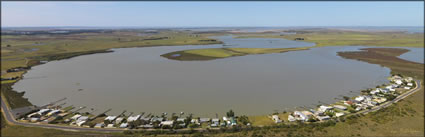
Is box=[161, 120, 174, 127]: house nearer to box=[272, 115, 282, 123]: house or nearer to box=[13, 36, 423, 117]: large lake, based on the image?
box=[13, 36, 423, 117]: large lake

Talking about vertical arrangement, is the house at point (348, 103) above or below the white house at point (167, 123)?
above

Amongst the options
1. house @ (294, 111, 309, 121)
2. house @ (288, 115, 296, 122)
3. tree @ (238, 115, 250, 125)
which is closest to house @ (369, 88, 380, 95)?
house @ (294, 111, 309, 121)

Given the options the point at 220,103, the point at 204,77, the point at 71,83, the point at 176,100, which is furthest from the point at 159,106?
the point at 71,83

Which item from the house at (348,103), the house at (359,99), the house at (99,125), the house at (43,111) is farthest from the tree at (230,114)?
the house at (43,111)

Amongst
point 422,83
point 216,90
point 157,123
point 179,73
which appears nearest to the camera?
point 157,123

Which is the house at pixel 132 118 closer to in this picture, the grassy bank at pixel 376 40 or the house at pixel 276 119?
the house at pixel 276 119

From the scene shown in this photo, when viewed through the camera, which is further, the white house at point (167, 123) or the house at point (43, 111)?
the house at point (43, 111)

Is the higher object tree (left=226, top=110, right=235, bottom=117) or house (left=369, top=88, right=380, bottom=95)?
house (left=369, top=88, right=380, bottom=95)

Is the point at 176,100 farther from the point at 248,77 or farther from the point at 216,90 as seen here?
the point at 248,77
